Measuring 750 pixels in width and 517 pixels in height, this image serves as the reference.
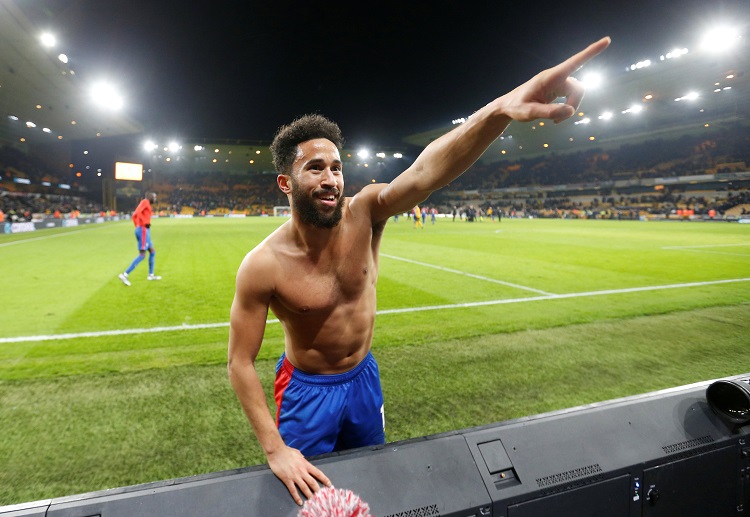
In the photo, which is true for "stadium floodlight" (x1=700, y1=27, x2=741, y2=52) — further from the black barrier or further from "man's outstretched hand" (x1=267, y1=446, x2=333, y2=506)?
"man's outstretched hand" (x1=267, y1=446, x2=333, y2=506)

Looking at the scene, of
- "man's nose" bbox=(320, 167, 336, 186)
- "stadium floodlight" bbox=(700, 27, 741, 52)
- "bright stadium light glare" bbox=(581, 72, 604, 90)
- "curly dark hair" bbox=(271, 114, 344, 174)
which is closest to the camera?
"man's nose" bbox=(320, 167, 336, 186)

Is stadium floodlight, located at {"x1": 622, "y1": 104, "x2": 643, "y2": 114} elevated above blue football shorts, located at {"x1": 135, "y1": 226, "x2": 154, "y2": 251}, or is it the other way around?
stadium floodlight, located at {"x1": 622, "y1": 104, "x2": 643, "y2": 114}

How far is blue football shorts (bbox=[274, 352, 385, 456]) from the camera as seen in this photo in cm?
224

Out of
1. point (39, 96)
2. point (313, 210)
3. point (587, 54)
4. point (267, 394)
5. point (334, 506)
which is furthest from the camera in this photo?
point (39, 96)

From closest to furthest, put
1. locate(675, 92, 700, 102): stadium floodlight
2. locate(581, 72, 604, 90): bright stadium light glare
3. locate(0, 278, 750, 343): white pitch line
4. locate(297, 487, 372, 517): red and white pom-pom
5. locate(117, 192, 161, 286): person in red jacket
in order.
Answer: locate(297, 487, 372, 517): red and white pom-pom, locate(0, 278, 750, 343): white pitch line, locate(117, 192, 161, 286): person in red jacket, locate(581, 72, 604, 90): bright stadium light glare, locate(675, 92, 700, 102): stadium floodlight

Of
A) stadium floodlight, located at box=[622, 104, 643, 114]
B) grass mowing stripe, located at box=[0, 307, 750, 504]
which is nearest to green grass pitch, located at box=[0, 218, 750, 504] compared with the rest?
grass mowing stripe, located at box=[0, 307, 750, 504]

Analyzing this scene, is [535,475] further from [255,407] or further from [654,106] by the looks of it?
[654,106]

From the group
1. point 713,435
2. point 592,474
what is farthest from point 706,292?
point 592,474

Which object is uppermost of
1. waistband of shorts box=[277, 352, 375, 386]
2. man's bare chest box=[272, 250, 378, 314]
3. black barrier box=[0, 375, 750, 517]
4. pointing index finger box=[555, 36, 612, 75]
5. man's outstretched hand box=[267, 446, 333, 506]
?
pointing index finger box=[555, 36, 612, 75]

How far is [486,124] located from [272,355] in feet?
14.5

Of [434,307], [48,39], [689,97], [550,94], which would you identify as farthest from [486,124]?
[689,97]

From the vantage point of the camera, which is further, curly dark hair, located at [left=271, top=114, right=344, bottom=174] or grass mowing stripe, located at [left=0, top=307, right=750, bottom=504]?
grass mowing stripe, located at [left=0, top=307, right=750, bottom=504]

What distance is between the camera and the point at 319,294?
2.22 meters

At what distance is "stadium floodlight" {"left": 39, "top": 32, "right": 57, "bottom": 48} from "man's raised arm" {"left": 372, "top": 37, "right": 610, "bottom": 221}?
1350 inches
